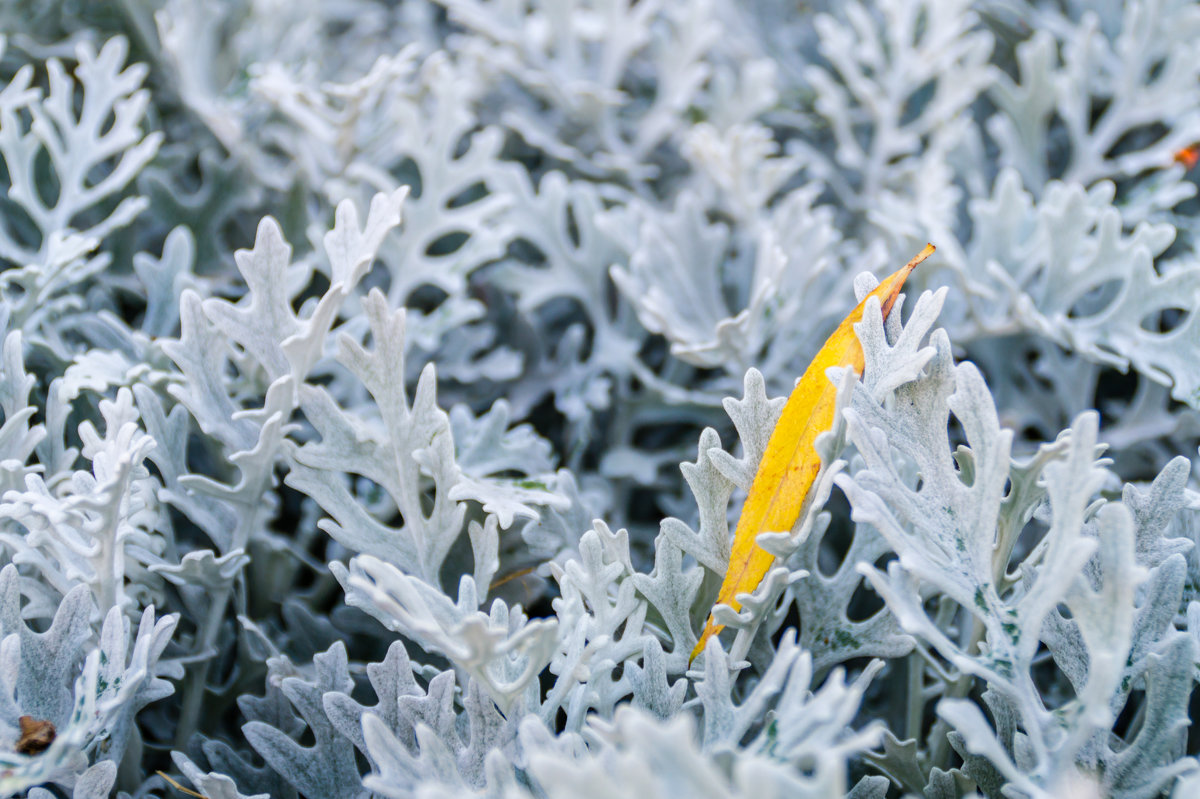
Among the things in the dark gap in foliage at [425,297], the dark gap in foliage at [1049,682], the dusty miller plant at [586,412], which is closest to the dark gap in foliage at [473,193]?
the dusty miller plant at [586,412]

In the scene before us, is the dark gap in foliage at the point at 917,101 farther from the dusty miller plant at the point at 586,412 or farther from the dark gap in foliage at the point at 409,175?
the dark gap in foliage at the point at 409,175

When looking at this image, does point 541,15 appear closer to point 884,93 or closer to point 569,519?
point 884,93

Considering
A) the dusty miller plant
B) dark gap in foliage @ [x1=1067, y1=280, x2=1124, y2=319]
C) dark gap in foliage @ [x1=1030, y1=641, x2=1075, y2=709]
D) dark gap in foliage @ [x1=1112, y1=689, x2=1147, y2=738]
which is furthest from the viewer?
dark gap in foliage @ [x1=1067, y1=280, x2=1124, y2=319]

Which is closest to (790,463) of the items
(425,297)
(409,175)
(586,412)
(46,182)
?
(586,412)

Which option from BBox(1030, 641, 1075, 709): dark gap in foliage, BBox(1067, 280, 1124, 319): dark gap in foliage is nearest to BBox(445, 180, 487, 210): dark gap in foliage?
BBox(1067, 280, 1124, 319): dark gap in foliage

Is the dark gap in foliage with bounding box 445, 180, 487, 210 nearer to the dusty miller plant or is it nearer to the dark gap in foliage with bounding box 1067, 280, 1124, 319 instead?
the dusty miller plant

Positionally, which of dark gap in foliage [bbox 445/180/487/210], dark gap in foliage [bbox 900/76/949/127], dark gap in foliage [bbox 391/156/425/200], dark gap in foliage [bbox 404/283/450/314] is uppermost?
dark gap in foliage [bbox 391/156/425/200]

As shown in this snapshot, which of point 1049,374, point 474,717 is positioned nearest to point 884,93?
point 1049,374
